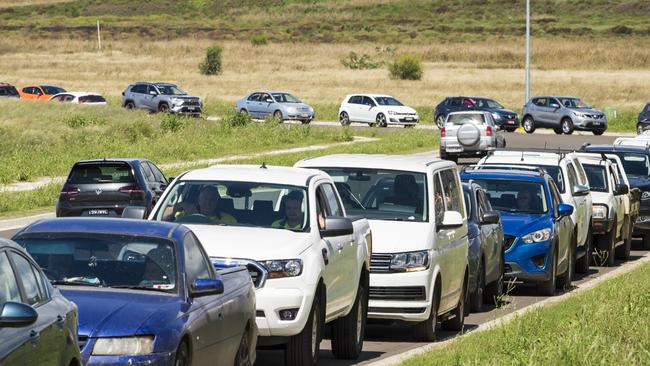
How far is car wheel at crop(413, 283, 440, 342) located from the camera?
15062mm

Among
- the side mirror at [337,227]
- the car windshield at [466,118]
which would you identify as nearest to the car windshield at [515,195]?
the side mirror at [337,227]

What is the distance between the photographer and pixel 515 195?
69.5ft

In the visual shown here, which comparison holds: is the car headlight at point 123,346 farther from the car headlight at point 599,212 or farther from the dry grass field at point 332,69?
the dry grass field at point 332,69

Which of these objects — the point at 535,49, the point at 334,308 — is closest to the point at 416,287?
the point at 334,308

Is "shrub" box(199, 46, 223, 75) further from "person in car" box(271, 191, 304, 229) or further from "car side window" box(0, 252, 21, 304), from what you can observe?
"car side window" box(0, 252, 21, 304)

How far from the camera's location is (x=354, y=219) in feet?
45.1

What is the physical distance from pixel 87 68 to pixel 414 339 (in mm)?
101753

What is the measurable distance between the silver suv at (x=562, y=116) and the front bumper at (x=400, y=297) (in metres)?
48.8

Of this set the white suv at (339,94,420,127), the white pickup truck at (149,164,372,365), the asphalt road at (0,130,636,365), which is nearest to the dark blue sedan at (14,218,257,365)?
the white pickup truck at (149,164,372,365)

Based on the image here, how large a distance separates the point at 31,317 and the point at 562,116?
57.5 metres

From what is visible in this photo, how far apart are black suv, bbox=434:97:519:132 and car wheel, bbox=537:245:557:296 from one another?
4312 cm

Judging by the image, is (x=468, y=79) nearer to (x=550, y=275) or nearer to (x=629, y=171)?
(x=629, y=171)

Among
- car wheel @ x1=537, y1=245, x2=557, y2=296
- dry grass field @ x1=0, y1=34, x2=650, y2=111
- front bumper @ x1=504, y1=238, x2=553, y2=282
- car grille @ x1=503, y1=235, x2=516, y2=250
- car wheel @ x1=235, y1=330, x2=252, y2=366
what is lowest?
dry grass field @ x1=0, y1=34, x2=650, y2=111

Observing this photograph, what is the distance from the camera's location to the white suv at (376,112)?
65.9 meters
